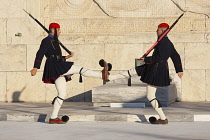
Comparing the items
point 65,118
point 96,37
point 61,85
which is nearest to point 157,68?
point 61,85

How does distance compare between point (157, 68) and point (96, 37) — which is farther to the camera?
point (96, 37)

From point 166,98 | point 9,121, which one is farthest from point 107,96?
point 9,121

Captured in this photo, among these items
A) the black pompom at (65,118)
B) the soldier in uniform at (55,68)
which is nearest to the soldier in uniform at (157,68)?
the soldier in uniform at (55,68)

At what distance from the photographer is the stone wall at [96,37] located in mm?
14633

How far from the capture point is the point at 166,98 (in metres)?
12.5

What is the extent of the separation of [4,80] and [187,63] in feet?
15.9

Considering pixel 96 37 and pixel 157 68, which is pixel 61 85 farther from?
pixel 96 37

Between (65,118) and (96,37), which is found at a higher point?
(96,37)

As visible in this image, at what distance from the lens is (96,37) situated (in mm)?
14938

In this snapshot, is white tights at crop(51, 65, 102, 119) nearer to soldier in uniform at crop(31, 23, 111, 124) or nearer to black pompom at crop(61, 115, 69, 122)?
soldier in uniform at crop(31, 23, 111, 124)

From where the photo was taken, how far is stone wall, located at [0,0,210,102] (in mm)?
14633

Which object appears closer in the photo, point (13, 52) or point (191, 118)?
point (191, 118)

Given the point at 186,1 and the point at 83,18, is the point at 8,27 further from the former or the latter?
the point at 186,1

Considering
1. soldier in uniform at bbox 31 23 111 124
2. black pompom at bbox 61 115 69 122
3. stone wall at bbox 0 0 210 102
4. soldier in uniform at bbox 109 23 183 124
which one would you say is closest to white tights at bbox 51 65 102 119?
soldier in uniform at bbox 31 23 111 124
